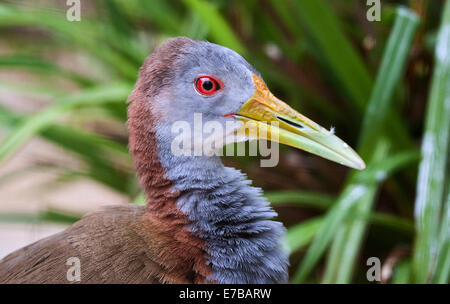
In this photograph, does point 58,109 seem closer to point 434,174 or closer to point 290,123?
point 290,123

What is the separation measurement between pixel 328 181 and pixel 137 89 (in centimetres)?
100

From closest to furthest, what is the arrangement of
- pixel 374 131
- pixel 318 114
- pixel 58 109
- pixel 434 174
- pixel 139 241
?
pixel 139 241
pixel 434 174
pixel 374 131
pixel 58 109
pixel 318 114

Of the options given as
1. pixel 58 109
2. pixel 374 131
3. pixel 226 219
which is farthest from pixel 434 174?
pixel 58 109

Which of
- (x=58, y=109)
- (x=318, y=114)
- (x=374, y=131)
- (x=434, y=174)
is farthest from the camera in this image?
(x=318, y=114)

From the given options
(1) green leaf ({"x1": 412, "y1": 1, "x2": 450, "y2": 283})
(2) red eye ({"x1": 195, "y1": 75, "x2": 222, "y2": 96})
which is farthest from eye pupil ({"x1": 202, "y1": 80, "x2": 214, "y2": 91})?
(1) green leaf ({"x1": 412, "y1": 1, "x2": 450, "y2": 283})

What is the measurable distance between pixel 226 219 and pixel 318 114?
1020mm

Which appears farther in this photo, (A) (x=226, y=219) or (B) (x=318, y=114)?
(B) (x=318, y=114)

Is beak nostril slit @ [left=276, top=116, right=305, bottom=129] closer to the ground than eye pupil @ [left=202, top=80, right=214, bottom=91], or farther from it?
closer to the ground

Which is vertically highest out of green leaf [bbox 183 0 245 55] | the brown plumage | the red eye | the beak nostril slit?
green leaf [bbox 183 0 245 55]

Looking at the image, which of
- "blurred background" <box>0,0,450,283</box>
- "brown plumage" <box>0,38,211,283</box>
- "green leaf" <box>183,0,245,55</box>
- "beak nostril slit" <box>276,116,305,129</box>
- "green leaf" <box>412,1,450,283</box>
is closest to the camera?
"brown plumage" <box>0,38,211,283</box>

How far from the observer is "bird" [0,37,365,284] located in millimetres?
1142

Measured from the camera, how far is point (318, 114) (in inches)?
83.0

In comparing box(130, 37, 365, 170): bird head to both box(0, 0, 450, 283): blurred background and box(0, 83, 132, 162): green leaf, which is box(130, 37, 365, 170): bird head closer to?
box(0, 0, 450, 283): blurred background

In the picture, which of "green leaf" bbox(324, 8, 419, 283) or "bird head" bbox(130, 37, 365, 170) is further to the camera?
"green leaf" bbox(324, 8, 419, 283)
